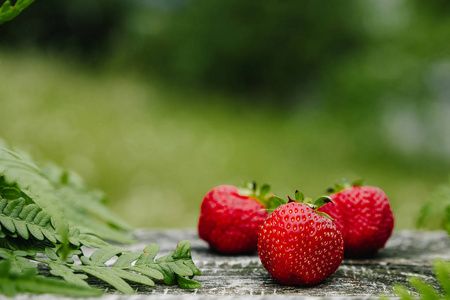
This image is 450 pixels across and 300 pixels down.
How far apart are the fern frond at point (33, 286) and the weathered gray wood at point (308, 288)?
0.36 ft

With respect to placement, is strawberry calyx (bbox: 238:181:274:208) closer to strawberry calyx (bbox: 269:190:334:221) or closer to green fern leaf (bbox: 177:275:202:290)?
strawberry calyx (bbox: 269:190:334:221)

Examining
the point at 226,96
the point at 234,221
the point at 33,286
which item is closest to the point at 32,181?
the point at 33,286

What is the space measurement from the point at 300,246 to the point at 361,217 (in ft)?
0.82

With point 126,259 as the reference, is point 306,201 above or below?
above

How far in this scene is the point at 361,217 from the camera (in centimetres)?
93

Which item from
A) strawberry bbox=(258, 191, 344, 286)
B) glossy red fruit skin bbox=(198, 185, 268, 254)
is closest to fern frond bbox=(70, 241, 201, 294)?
strawberry bbox=(258, 191, 344, 286)

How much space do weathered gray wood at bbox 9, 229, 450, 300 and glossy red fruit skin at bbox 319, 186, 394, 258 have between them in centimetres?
4

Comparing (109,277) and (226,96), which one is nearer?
(109,277)

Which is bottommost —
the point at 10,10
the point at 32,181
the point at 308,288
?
the point at 308,288

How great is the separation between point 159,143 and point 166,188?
0.55m

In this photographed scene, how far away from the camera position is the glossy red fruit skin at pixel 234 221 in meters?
1.00

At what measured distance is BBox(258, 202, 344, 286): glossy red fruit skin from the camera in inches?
28.8

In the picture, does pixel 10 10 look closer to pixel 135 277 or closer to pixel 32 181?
pixel 32 181

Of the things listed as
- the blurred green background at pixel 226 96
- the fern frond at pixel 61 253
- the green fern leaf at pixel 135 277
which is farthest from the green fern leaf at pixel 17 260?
the blurred green background at pixel 226 96
